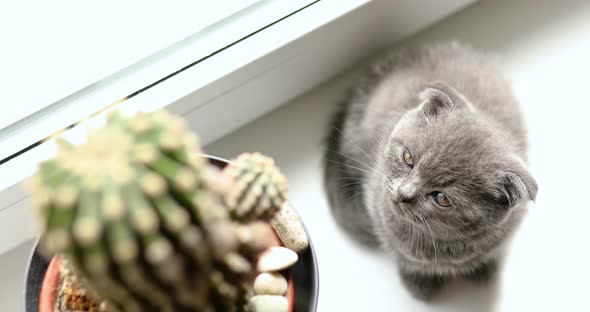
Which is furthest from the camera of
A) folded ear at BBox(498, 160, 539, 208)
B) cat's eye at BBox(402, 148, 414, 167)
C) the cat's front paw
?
the cat's front paw

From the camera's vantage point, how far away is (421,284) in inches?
45.9

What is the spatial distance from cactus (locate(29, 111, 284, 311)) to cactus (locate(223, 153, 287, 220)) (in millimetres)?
65

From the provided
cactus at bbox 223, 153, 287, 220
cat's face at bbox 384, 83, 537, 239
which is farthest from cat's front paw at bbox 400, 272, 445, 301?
cactus at bbox 223, 153, 287, 220

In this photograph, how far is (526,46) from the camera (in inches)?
57.9

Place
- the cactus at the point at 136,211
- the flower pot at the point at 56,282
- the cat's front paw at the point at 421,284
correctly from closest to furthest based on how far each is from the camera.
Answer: the cactus at the point at 136,211 → the flower pot at the point at 56,282 → the cat's front paw at the point at 421,284

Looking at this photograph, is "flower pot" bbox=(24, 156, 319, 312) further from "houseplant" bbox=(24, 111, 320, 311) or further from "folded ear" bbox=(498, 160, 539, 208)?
"folded ear" bbox=(498, 160, 539, 208)

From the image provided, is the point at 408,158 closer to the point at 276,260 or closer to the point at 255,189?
the point at 276,260

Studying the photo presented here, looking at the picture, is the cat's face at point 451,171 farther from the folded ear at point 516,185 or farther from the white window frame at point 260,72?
the white window frame at point 260,72

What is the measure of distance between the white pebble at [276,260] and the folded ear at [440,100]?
1.34 ft

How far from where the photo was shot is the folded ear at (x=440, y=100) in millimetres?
950

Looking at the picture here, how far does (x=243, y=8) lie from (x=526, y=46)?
89 centimetres

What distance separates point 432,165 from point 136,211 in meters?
0.66

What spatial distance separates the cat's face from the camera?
91cm

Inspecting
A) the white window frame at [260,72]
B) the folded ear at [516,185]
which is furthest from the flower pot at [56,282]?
the folded ear at [516,185]
